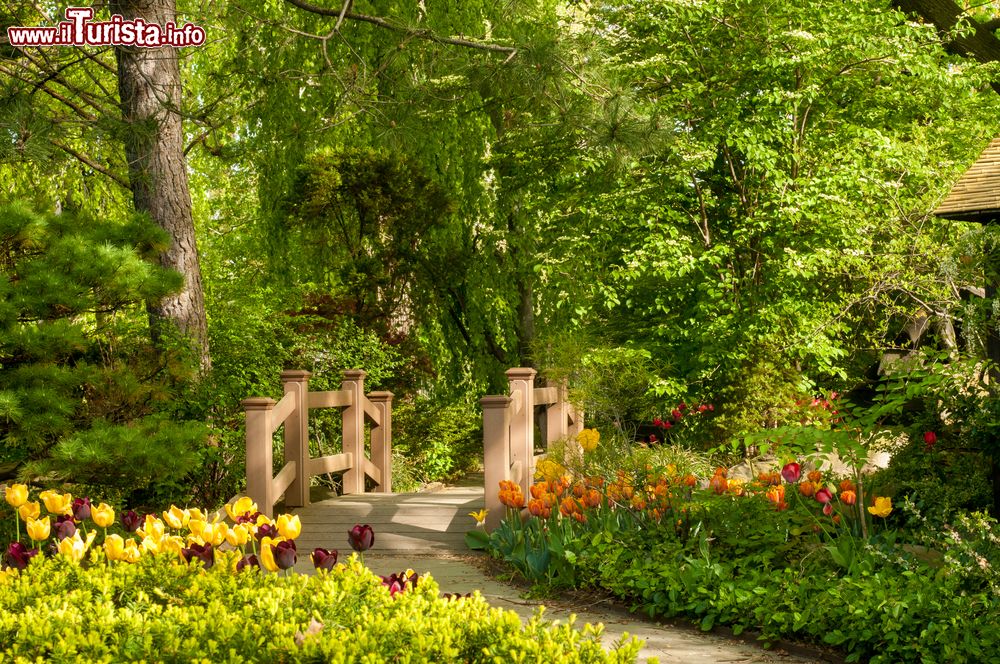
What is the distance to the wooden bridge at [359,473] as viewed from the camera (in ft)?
26.9

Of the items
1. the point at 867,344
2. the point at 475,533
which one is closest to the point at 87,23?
the point at 475,533

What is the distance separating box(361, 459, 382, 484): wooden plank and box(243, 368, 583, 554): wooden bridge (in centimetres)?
8

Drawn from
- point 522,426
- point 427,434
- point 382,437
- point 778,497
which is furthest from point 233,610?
point 427,434

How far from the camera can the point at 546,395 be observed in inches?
416

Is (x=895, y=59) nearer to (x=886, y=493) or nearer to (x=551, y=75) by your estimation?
(x=551, y=75)

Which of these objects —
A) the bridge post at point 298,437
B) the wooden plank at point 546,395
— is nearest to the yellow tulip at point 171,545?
the bridge post at point 298,437

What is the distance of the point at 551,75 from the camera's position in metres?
8.59

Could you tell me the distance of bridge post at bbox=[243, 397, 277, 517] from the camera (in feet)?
27.6

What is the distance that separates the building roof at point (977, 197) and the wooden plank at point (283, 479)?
225 inches

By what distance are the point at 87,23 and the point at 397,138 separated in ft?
11.3

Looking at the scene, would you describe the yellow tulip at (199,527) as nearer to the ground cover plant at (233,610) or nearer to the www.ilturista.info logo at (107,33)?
the ground cover plant at (233,610)

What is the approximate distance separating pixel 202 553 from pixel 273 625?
2.49 feet

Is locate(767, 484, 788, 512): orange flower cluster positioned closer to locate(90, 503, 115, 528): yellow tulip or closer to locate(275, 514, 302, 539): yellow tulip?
locate(275, 514, 302, 539): yellow tulip

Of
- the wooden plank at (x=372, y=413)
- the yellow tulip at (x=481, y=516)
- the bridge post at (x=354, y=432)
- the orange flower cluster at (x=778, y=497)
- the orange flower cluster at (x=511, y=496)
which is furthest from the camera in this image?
the wooden plank at (x=372, y=413)
